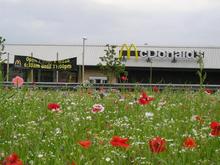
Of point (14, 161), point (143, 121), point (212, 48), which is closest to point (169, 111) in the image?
point (143, 121)

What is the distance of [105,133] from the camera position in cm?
431

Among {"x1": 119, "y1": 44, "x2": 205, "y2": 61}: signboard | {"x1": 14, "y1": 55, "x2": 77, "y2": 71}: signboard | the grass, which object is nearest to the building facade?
{"x1": 119, "y1": 44, "x2": 205, "y2": 61}: signboard

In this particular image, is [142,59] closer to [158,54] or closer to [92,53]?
[158,54]

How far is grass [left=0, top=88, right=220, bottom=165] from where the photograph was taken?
11.0 ft

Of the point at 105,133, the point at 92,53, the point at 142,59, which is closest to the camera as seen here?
the point at 105,133

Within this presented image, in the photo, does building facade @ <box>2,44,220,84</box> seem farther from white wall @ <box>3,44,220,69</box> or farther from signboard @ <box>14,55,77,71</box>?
signboard @ <box>14,55,77,71</box>

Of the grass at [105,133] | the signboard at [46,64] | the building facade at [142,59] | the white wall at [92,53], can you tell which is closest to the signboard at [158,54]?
the building facade at [142,59]

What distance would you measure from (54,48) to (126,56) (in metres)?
8.33

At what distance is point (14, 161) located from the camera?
8.32 ft

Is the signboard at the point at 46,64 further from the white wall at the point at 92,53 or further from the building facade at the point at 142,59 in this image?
the white wall at the point at 92,53

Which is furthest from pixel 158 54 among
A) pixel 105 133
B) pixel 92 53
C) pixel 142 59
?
pixel 105 133

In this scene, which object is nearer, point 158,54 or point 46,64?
point 46,64

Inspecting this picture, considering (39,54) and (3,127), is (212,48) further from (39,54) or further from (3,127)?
(3,127)

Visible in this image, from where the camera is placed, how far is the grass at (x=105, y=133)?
336 centimetres
